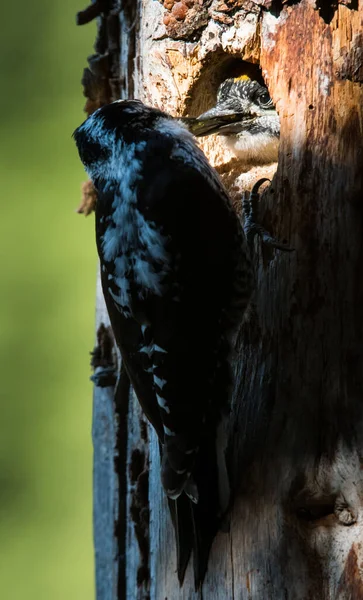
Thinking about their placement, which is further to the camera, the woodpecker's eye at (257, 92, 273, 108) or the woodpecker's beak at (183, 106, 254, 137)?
the woodpecker's eye at (257, 92, 273, 108)

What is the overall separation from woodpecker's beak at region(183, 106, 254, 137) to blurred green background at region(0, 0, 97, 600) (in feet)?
5.71

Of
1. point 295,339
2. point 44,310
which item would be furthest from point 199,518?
point 44,310

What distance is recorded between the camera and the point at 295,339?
1.61 m

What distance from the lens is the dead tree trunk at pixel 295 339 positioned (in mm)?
1480

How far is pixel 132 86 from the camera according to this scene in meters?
2.25

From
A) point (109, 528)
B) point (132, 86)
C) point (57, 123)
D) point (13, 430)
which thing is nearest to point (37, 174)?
point (57, 123)

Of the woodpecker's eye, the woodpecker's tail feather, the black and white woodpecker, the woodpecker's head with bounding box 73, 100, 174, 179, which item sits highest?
the woodpecker's eye

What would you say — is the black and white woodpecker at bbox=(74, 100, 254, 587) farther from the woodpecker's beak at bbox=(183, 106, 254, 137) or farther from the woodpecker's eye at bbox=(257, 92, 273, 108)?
the woodpecker's eye at bbox=(257, 92, 273, 108)

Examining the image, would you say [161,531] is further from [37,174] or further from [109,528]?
[37,174]

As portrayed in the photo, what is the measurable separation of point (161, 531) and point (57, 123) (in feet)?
9.26

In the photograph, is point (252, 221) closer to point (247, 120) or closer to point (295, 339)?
point (295, 339)

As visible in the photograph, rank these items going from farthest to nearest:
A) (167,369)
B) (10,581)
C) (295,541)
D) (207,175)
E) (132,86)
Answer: (10,581), (132,86), (207,175), (167,369), (295,541)

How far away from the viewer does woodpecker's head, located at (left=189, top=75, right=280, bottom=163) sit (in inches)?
86.7

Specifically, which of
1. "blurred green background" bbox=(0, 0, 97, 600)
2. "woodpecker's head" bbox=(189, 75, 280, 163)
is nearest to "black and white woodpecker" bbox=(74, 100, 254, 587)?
"woodpecker's head" bbox=(189, 75, 280, 163)
